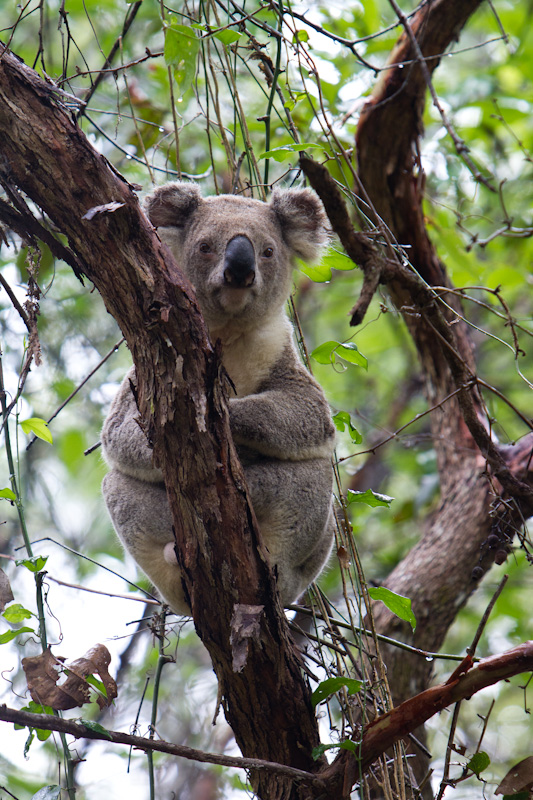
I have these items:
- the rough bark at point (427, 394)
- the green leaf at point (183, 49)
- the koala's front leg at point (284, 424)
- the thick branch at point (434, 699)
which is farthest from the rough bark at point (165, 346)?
the rough bark at point (427, 394)

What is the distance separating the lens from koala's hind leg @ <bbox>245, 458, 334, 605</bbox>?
2.78 m

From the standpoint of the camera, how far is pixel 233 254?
109 inches

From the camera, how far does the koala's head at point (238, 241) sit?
9.46 ft

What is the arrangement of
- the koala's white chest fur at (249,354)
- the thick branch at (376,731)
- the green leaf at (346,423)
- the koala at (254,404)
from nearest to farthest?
the thick branch at (376,731)
the green leaf at (346,423)
the koala at (254,404)
the koala's white chest fur at (249,354)

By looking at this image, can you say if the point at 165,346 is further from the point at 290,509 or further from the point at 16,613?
the point at 290,509

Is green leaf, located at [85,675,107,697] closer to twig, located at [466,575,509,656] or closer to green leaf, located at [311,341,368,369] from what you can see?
twig, located at [466,575,509,656]

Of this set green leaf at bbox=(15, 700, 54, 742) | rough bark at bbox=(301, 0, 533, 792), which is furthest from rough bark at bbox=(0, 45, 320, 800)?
rough bark at bbox=(301, 0, 533, 792)

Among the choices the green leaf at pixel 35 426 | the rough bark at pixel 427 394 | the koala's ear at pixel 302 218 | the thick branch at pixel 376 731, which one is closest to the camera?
the thick branch at pixel 376 731

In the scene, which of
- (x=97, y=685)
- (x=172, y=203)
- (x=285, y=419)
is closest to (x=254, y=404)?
(x=285, y=419)

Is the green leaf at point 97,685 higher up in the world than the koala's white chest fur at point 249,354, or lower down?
lower down

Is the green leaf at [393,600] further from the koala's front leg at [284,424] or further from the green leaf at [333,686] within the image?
the koala's front leg at [284,424]

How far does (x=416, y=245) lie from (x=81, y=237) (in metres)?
2.80

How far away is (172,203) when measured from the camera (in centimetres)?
312

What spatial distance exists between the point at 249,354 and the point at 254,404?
1.33ft
